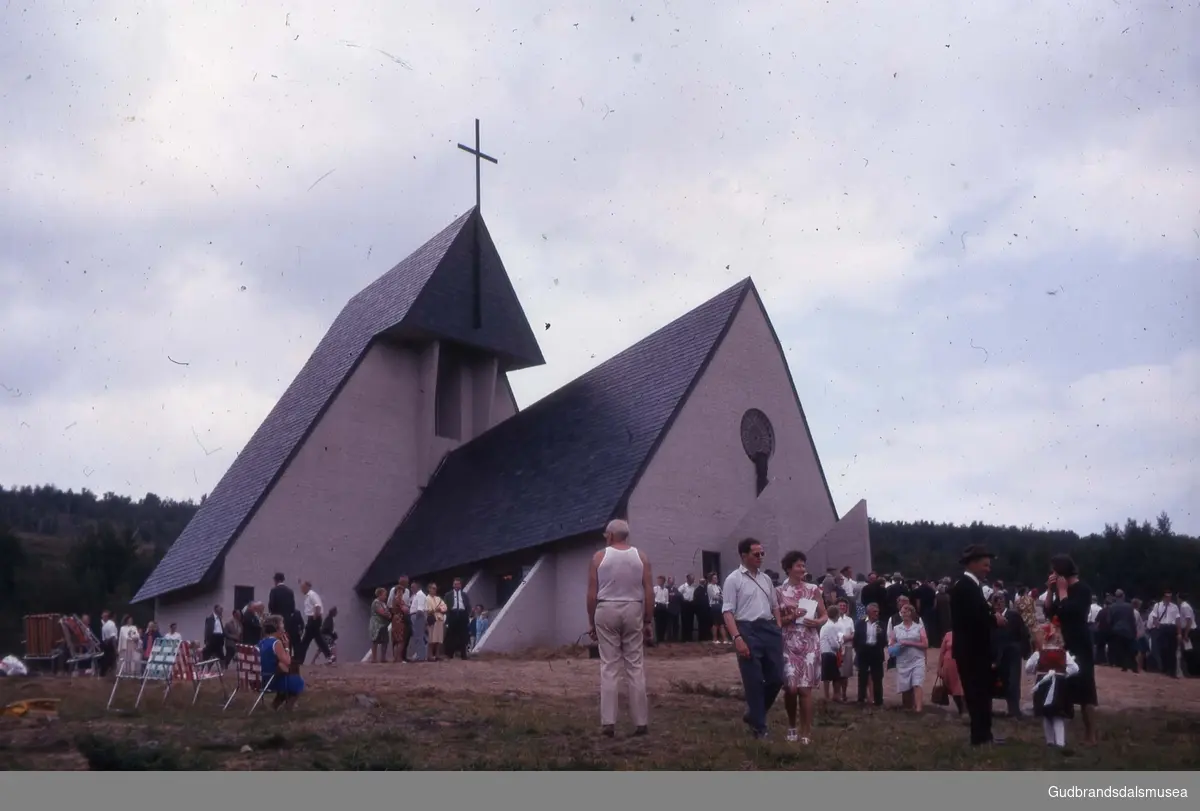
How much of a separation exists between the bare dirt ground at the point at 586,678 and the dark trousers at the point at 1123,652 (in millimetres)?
346

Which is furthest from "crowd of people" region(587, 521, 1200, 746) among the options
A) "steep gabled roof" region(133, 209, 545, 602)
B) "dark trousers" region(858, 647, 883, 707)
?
"steep gabled roof" region(133, 209, 545, 602)

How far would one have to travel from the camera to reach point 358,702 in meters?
14.4

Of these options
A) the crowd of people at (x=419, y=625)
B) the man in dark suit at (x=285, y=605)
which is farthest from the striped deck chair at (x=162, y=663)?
the crowd of people at (x=419, y=625)

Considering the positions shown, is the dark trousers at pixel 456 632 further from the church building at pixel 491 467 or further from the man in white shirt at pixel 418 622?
the church building at pixel 491 467

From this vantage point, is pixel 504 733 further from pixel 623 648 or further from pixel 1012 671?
pixel 1012 671

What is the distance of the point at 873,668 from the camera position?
17656 mm

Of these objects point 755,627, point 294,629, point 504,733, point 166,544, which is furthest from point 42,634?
point 166,544

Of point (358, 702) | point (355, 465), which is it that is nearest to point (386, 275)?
point (355, 465)

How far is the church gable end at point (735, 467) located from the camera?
29531 mm

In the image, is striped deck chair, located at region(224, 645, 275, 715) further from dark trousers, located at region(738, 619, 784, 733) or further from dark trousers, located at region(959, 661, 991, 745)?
dark trousers, located at region(959, 661, 991, 745)

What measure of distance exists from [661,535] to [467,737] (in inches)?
704

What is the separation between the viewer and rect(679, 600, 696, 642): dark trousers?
27.2m

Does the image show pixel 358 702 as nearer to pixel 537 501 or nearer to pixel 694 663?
pixel 694 663

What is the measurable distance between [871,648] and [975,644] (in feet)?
20.7
